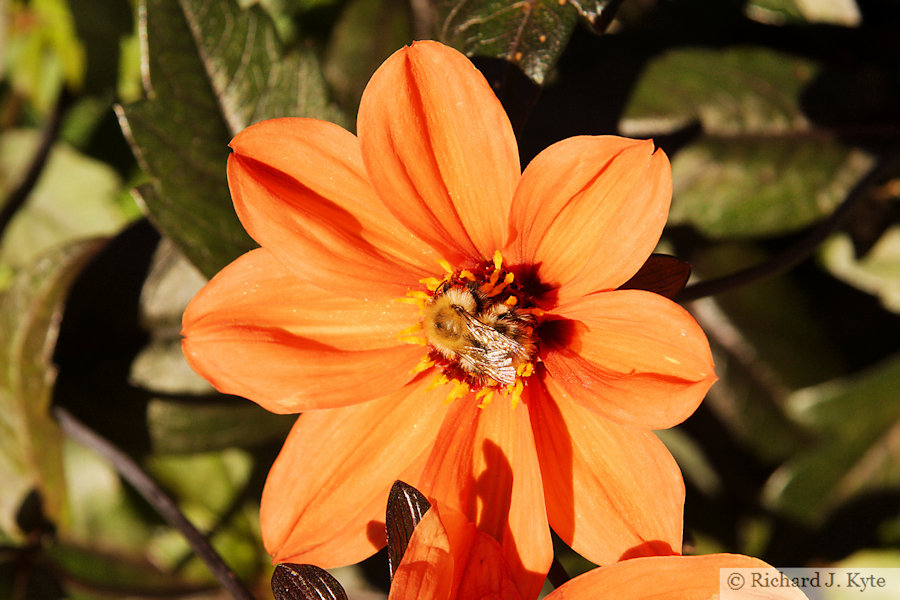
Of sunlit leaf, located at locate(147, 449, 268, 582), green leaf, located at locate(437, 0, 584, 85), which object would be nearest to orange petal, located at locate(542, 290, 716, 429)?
green leaf, located at locate(437, 0, 584, 85)

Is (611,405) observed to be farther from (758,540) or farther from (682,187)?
(758,540)

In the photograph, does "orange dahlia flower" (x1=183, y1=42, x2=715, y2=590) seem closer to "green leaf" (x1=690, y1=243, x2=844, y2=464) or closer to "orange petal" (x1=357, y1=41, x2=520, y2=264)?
"orange petal" (x1=357, y1=41, x2=520, y2=264)

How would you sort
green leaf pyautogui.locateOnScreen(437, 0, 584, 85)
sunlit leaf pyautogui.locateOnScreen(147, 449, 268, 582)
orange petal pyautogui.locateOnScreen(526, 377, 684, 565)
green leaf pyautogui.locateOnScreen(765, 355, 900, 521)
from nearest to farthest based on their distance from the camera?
orange petal pyautogui.locateOnScreen(526, 377, 684, 565) < green leaf pyautogui.locateOnScreen(437, 0, 584, 85) < green leaf pyautogui.locateOnScreen(765, 355, 900, 521) < sunlit leaf pyautogui.locateOnScreen(147, 449, 268, 582)

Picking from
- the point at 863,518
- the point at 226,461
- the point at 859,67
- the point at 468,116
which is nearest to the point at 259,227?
the point at 468,116

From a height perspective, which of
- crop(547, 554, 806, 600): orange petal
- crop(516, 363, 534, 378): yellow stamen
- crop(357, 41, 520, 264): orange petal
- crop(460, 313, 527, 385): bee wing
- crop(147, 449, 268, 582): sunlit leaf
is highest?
crop(357, 41, 520, 264): orange petal

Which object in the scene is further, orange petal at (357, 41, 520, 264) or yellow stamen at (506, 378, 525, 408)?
yellow stamen at (506, 378, 525, 408)

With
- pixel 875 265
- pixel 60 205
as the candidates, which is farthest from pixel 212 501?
pixel 875 265

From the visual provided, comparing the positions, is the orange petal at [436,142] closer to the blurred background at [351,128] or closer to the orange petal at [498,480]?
the blurred background at [351,128]
